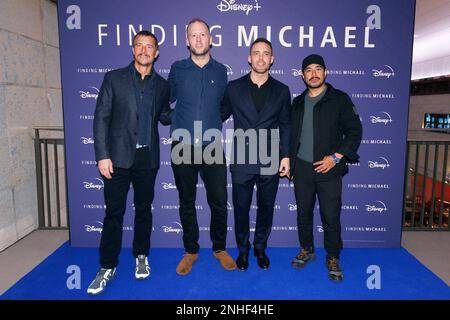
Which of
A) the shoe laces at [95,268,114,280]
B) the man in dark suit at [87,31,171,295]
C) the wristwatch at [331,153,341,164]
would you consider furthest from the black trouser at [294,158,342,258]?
the shoe laces at [95,268,114,280]

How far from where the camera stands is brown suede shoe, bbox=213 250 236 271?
3.18 metres

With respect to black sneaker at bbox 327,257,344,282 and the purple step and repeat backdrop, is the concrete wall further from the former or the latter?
black sneaker at bbox 327,257,344,282

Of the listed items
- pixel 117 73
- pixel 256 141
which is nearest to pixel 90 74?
pixel 117 73

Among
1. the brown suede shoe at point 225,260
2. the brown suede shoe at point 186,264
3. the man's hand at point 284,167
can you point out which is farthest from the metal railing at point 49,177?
the man's hand at point 284,167

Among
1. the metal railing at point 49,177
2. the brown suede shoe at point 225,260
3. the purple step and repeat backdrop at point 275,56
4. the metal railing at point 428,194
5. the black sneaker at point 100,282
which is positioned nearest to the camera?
the black sneaker at point 100,282

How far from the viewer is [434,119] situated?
51.2 ft

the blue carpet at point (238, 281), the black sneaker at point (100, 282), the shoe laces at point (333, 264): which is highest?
the shoe laces at point (333, 264)

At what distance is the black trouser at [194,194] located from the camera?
3076mm

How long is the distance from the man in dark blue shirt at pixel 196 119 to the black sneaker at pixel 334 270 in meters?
0.85

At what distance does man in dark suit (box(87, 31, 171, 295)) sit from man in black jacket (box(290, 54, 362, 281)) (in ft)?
4.01

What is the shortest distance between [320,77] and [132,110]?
5.22 feet

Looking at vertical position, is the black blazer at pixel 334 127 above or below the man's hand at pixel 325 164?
above

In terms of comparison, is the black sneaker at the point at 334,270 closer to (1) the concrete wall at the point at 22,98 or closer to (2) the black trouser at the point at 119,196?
(2) the black trouser at the point at 119,196
